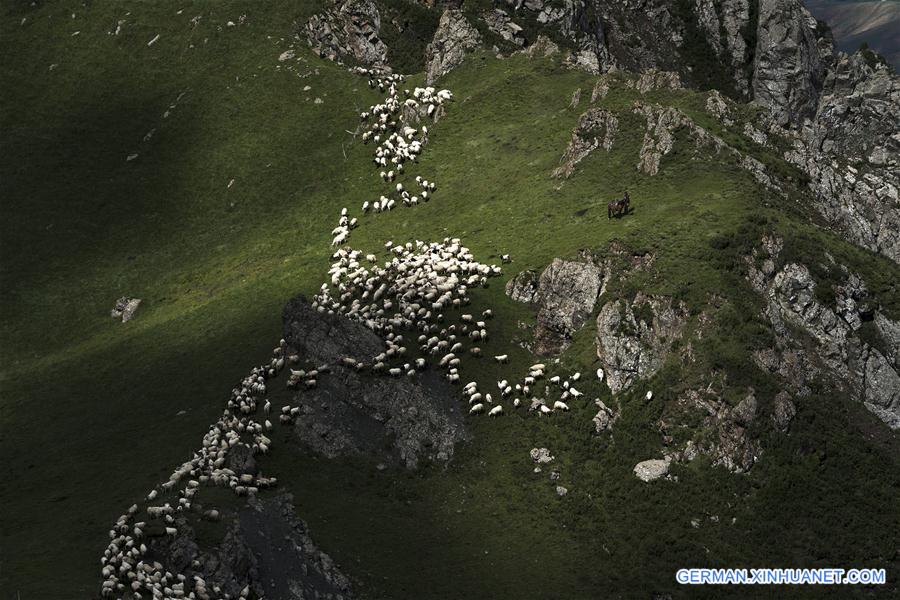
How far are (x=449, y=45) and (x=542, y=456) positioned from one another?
67.9m

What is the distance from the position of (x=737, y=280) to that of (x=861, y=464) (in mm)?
16293

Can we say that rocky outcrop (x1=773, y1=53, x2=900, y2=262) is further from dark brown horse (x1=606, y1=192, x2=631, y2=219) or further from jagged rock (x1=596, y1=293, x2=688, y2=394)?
jagged rock (x1=596, y1=293, x2=688, y2=394)

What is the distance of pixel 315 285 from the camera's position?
3816 inches

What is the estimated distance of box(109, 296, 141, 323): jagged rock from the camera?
107812 mm

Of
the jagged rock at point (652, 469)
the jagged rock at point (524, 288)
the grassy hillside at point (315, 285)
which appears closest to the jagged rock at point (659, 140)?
the grassy hillside at point (315, 285)

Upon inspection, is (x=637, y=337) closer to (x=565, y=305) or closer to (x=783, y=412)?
(x=565, y=305)

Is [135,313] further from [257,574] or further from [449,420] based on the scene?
[257,574]

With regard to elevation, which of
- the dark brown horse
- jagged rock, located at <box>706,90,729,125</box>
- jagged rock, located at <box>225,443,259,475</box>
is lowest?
jagged rock, located at <box>225,443,259,475</box>

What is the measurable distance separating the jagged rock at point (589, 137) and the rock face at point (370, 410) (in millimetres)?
31660

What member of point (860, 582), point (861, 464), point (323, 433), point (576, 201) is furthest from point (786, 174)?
point (323, 433)

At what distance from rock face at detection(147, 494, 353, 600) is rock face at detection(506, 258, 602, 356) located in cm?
2595

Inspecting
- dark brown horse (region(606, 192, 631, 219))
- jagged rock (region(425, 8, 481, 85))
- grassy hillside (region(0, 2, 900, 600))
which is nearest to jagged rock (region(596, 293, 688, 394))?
grassy hillside (region(0, 2, 900, 600))

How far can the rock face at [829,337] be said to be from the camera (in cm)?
7600

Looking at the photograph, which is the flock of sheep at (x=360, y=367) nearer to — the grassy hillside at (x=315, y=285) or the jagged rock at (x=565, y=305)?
the grassy hillside at (x=315, y=285)
